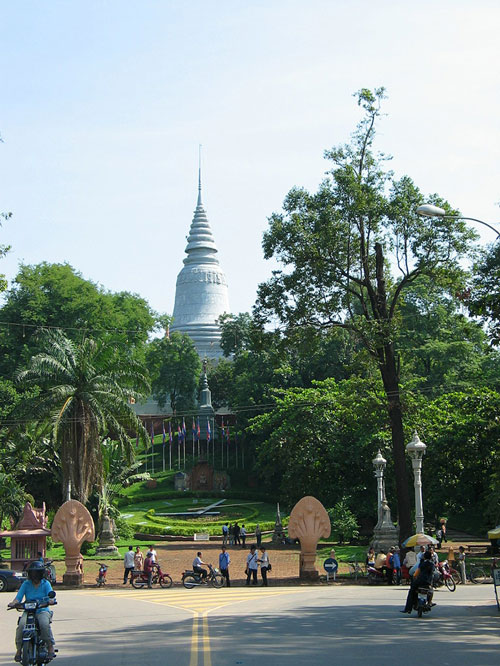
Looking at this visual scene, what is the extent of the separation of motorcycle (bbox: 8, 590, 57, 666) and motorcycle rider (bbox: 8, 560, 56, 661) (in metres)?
0.05

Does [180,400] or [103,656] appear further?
[180,400]

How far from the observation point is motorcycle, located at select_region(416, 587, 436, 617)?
1583 centimetres

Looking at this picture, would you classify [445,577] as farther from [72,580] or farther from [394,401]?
[72,580]

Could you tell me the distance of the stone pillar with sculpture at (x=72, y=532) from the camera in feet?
89.6

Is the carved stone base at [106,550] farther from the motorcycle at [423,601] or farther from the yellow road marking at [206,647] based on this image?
the motorcycle at [423,601]

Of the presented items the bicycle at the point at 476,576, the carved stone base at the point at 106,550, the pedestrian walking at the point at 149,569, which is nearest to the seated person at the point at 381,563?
the bicycle at the point at 476,576

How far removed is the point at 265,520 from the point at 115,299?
23701mm

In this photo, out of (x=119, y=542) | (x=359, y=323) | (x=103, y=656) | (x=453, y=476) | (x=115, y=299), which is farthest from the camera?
(x=115, y=299)

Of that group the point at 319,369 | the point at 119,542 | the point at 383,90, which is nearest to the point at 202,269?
the point at 319,369

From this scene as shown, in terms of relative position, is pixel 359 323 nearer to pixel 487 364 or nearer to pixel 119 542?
pixel 119 542

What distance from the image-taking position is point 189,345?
3162 inches

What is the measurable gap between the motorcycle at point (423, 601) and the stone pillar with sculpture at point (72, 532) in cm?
1383

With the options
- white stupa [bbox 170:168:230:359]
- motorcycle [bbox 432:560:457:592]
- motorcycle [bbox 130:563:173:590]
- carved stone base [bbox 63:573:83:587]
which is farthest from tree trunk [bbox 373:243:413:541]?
white stupa [bbox 170:168:230:359]

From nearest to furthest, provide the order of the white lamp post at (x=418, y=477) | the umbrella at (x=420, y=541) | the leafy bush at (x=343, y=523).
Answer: the umbrella at (x=420, y=541) → the white lamp post at (x=418, y=477) → the leafy bush at (x=343, y=523)
